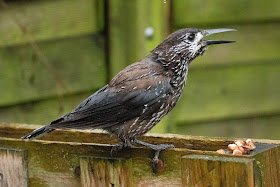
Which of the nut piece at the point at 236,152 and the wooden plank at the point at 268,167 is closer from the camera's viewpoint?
the wooden plank at the point at 268,167

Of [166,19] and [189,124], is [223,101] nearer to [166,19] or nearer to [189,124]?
[189,124]

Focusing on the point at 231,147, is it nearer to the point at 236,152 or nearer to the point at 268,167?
the point at 236,152

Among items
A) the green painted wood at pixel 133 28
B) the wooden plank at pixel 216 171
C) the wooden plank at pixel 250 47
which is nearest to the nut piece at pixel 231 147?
the wooden plank at pixel 216 171

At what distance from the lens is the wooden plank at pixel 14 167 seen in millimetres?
3064

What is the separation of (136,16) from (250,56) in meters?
0.83

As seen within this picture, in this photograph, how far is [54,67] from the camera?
4.68 metres

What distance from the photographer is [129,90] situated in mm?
3270

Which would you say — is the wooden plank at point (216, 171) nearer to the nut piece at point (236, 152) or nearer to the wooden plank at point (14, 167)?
the nut piece at point (236, 152)

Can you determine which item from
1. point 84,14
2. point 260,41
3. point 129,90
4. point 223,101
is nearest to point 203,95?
point 223,101

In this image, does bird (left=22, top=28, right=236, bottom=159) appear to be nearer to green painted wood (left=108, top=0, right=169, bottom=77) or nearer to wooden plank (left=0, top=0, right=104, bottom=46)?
green painted wood (left=108, top=0, right=169, bottom=77)

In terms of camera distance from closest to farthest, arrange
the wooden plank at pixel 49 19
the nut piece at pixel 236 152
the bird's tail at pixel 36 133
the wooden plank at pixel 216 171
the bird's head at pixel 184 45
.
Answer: the wooden plank at pixel 216 171 → the nut piece at pixel 236 152 → the bird's tail at pixel 36 133 → the bird's head at pixel 184 45 → the wooden plank at pixel 49 19

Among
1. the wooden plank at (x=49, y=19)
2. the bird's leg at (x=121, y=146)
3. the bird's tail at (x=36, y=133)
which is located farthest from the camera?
the wooden plank at (x=49, y=19)

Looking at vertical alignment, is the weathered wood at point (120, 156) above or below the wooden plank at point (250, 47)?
below

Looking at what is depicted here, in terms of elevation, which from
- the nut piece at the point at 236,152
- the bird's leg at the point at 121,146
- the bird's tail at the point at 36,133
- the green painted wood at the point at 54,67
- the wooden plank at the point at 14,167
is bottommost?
the wooden plank at the point at 14,167
